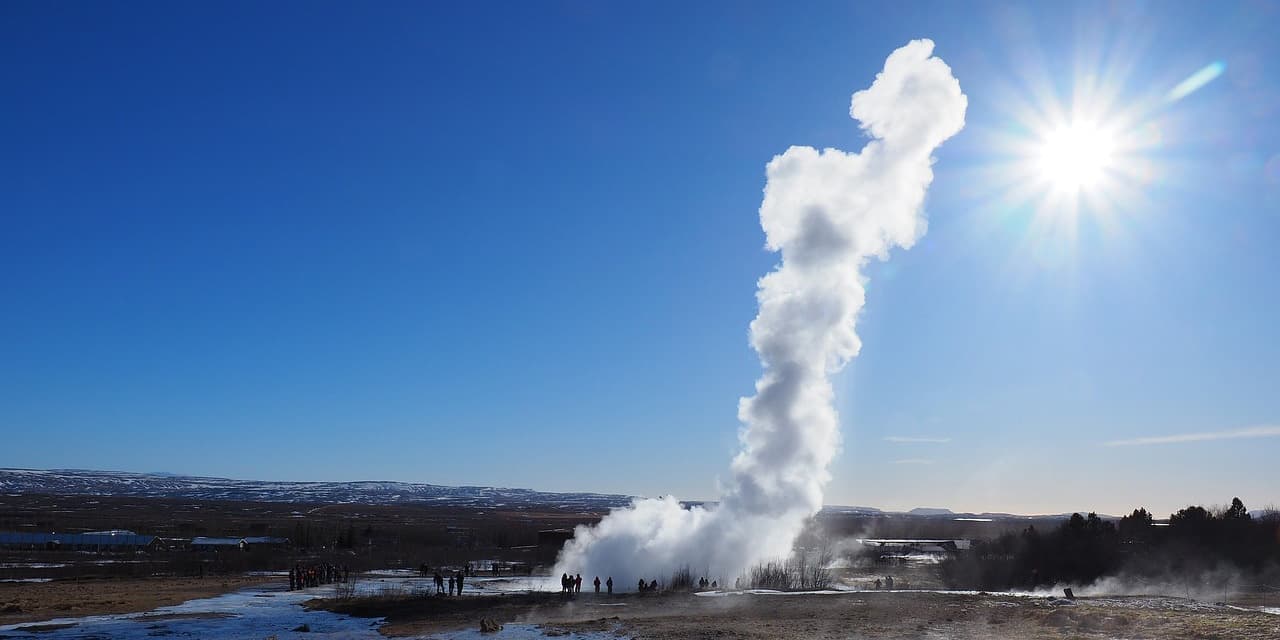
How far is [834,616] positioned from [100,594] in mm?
41496

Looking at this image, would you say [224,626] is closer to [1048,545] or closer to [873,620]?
[873,620]

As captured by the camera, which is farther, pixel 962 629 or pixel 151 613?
pixel 151 613

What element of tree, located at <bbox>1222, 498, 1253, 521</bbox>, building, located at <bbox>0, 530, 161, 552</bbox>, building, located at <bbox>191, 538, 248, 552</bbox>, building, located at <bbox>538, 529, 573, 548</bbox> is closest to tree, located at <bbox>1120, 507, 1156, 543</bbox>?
tree, located at <bbox>1222, 498, 1253, 521</bbox>

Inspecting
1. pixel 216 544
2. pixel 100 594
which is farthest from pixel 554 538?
pixel 100 594

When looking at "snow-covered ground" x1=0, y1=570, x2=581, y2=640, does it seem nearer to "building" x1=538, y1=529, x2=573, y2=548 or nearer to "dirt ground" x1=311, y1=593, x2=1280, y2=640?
"dirt ground" x1=311, y1=593, x2=1280, y2=640

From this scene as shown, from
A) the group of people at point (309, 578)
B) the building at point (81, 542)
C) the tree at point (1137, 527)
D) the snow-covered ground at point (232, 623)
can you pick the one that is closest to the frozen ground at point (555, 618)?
the snow-covered ground at point (232, 623)

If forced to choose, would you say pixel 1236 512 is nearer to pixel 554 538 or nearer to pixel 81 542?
pixel 554 538

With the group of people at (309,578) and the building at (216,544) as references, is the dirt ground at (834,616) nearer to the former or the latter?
the group of people at (309,578)

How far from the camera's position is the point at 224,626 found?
36875 millimetres

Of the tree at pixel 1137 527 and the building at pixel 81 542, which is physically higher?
the tree at pixel 1137 527

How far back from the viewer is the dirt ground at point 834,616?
109 feet

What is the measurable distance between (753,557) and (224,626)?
1377 inches

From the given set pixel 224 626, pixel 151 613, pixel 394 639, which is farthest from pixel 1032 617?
pixel 151 613

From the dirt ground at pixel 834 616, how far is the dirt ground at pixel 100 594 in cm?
992
